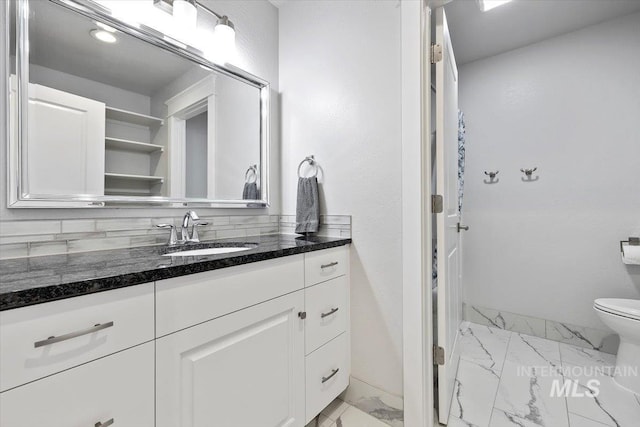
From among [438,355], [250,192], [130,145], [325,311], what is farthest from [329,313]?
[130,145]

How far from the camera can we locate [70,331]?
24.0 inches

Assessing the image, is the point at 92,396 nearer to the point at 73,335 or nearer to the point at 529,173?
the point at 73,335

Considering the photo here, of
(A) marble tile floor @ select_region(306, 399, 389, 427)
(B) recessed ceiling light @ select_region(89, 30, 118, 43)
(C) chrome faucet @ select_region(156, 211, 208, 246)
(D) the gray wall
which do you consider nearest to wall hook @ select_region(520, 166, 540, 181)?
(D) the gray wall

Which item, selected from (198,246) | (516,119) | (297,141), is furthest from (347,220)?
(516,119)

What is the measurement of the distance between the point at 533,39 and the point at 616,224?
1546 millimetres

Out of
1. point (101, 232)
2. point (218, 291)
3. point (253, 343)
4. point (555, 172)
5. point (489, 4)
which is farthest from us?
point (555, 172)

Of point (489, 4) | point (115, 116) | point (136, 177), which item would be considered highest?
Result: point (489, 4)

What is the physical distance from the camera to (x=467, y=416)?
1.44 metres

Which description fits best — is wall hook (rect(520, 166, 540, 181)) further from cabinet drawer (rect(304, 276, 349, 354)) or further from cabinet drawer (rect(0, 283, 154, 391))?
cabinet drawer (rect(0, 283, 154, 391))

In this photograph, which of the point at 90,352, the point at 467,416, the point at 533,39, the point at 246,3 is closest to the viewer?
the point at 90,352

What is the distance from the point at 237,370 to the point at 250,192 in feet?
3.36

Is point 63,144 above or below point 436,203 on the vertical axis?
above

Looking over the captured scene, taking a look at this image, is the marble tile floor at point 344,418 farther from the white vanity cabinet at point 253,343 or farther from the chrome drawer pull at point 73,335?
the chrome drawer pull at point 73,335

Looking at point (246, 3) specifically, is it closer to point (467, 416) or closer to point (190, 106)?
point (190, 106)
